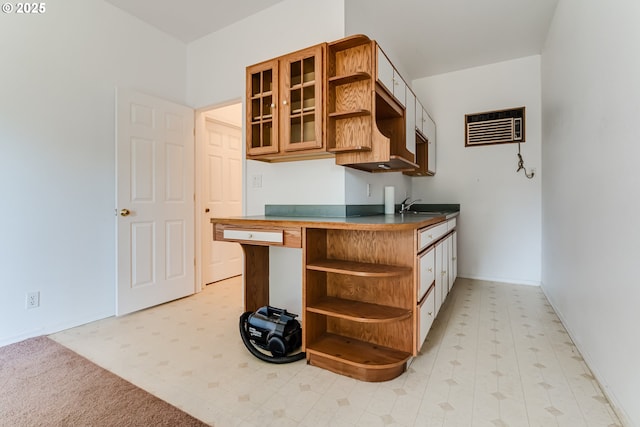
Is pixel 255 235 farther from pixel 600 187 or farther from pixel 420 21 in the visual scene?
pixel 420 21

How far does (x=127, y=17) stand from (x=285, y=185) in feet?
7.05

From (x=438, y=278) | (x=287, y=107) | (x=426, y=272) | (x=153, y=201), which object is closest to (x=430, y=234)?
(x=426, y=272)

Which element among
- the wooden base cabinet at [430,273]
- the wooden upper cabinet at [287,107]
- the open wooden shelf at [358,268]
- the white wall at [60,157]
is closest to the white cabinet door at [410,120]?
the wooden base cabinet at [430,273]

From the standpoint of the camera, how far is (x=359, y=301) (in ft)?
6.28

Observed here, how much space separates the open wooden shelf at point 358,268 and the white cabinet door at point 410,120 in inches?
47.7

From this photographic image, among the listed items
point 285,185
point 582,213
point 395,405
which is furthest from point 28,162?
point 582,213

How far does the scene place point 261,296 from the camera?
8.04 ft

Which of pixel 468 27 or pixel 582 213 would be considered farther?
pixel 468 27

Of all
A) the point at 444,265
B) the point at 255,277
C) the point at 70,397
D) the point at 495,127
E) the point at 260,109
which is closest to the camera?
the point at 70,397

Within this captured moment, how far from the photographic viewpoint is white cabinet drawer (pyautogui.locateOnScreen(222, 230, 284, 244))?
5.94 feet

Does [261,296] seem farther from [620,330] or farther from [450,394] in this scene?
[620,330]

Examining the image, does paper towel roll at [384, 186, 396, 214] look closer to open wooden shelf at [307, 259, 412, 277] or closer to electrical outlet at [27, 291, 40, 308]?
open wooden shelf at [307, 259, 412, 277]

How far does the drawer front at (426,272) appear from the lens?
175 cm

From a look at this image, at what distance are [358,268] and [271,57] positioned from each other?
2.00 metres
